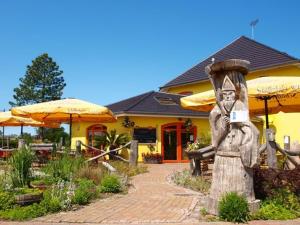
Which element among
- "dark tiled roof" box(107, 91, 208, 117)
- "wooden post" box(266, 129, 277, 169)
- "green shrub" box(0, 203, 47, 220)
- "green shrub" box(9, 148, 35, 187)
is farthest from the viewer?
"dark tiled roof" box(107, 91, 208, 117)

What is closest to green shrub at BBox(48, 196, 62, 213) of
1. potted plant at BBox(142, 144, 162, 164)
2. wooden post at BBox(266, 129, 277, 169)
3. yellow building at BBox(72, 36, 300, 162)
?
wooden post at BBox(266, 129, 277, 169)

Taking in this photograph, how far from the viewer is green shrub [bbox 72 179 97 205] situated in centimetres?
871

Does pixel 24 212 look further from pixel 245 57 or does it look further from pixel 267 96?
pixel 245 57

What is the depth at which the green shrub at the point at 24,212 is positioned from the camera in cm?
744

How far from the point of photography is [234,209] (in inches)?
282

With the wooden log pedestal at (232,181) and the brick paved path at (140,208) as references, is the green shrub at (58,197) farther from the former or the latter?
the wooden log pedestal at (232,181)

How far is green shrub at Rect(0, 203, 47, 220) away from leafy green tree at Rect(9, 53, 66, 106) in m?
45.6

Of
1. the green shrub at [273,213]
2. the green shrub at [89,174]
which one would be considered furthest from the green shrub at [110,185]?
the green shrub at [273,213]

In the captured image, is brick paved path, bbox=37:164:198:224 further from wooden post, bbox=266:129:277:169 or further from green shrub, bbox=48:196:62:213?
wooden post, bbox=266:129:277:169

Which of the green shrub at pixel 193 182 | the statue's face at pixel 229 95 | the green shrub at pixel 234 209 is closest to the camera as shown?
the green shrub at pixel 234 209

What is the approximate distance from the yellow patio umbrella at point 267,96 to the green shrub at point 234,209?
335 cm

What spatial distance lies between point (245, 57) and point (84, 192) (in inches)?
819

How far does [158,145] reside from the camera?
2388 cm

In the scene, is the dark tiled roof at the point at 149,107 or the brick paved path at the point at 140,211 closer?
the brick paved path at the point at 140,211
